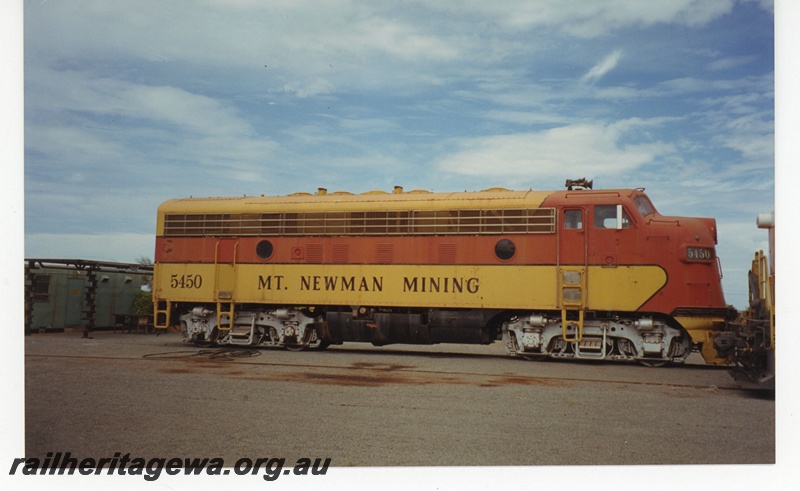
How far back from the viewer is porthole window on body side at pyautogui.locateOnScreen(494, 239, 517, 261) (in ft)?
45.0

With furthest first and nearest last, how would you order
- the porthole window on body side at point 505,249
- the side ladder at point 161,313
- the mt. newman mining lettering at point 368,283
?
the side ladder at point 161,313, the mt. newman mining lettering at point 368,283, the porthole window on body side at point 505,249

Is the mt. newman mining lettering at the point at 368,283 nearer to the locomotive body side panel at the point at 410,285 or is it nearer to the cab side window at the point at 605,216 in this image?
the locomotive body side panel at the point at 410,285

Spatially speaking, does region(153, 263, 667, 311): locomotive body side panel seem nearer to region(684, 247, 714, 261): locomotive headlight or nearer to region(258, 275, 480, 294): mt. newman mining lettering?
region(258, 275, 480, 294): mt. newman mining lettering

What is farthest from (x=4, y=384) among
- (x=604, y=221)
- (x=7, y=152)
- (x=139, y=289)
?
(x=139, y=289)

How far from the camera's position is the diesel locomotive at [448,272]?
12.8m

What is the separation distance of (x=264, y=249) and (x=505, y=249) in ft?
19.3

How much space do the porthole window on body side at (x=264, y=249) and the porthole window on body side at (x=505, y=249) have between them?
5.53 meters

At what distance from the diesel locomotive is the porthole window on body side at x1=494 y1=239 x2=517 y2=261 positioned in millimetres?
22

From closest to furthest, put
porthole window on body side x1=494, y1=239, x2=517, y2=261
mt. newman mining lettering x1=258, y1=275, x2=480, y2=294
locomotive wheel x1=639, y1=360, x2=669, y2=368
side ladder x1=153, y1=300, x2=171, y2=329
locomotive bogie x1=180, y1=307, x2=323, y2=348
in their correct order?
1. locomotive wheel x1=639, y1=360, x2=669, y2=368
2. porthole window on body side x1=494, y1=239, x2=517, y2=261
3. mt. newman mining lettering x1=258, y1=275, x2=480, y2=294
4. locomotive bogie x1=180, y1=307, x2=323, y2=348
5. side ladder x1=153, y1=300, x2=171, y2=329

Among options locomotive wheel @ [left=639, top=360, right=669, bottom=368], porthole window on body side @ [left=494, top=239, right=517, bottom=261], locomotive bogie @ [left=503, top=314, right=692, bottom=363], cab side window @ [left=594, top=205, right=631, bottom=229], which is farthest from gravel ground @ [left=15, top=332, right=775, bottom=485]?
cab side window @ [left=594, top=205, right=631, bottom=229]

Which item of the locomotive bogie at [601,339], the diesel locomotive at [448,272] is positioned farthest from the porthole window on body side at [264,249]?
the locomotive bogie at [601,339]

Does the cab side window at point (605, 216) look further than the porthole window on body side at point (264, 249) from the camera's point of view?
No

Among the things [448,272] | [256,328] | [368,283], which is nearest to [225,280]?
[256,328]

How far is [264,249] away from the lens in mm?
15453
